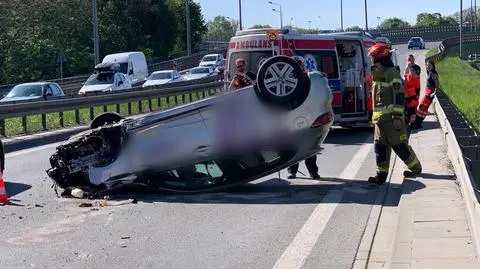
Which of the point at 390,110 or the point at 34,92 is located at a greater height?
the point at 390,110

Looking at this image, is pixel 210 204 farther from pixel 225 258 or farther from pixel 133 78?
pixel 133 78

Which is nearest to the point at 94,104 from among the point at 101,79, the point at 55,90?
the point at 55,90

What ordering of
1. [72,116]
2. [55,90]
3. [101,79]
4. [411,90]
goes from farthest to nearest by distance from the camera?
1. [101,79]
2. [55,90]
3. [72,116]
4. [411,90]

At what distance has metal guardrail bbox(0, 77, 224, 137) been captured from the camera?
781 inches

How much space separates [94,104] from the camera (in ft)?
78.0

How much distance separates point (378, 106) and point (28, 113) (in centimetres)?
1187

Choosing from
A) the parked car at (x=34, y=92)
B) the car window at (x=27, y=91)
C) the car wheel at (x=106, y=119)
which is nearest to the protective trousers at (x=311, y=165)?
the car wheel at (x=106, y=119)

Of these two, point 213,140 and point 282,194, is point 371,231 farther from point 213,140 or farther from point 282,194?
point 213,140

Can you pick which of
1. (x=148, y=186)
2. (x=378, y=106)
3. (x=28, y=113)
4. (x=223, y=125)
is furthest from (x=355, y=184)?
(x=28, y=113)

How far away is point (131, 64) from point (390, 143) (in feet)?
111

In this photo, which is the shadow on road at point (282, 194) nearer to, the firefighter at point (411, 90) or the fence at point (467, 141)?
the fence at point (467, 141)

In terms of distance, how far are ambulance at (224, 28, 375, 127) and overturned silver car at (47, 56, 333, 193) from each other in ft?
21.8

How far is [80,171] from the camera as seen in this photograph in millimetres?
10250

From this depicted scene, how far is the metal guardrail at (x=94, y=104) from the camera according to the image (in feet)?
65.1
